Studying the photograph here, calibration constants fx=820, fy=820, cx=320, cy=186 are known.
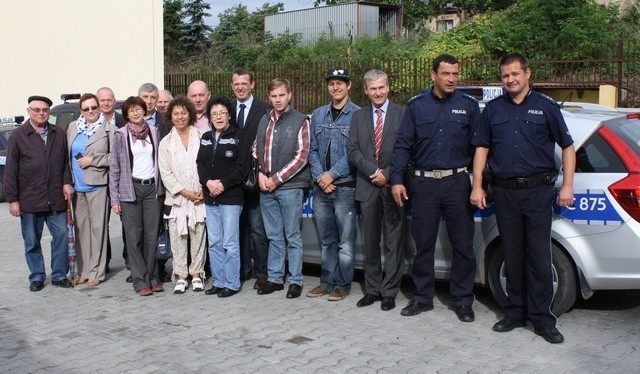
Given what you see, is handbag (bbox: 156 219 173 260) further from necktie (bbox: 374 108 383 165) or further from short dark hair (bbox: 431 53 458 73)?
short dark hair (bbox: 431 53 458 73)

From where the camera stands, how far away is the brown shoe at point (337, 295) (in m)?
7.28

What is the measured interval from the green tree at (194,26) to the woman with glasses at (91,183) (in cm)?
4115

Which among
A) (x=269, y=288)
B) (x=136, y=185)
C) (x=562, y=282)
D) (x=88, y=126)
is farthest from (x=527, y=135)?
(x=88, y=126)

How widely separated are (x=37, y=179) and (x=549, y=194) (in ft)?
15.9

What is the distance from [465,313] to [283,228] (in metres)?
1.93

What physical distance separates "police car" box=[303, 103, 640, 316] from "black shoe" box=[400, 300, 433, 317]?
61 cm

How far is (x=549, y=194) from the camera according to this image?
19.5ft

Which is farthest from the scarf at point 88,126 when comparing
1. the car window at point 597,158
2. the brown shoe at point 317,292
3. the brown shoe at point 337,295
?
the car window at point 597,158

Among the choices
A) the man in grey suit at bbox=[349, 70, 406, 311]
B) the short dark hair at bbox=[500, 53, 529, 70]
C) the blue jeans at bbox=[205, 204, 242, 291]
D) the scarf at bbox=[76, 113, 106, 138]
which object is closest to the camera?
the short dark hair at bbox=[500, 53, 529, 70]

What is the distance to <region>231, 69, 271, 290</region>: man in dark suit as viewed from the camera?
308 inches

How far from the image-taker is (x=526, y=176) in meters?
5.93

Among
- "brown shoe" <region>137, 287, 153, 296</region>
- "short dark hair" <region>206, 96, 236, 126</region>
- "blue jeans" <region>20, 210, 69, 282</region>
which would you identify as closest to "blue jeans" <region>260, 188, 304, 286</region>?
"short dark hair" <region>206, 96, 236, 126</region>

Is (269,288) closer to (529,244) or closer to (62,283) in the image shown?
(62,283)

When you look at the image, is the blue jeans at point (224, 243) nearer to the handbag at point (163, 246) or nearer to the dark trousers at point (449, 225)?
the handbag at point (163, 246)
